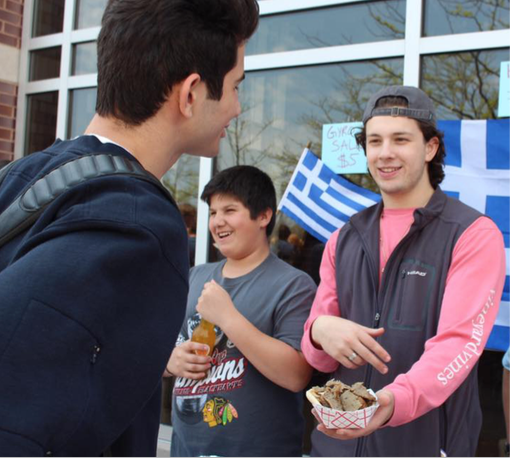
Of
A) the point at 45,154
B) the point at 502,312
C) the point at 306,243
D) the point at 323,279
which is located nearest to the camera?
the point at 45,154

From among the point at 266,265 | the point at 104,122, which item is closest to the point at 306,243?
the point at 266,265

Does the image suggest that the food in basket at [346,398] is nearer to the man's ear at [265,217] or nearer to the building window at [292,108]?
the man's ear at [265,217]

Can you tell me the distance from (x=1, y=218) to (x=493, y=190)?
2603mm

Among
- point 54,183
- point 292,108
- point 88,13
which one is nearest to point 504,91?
point 292,108

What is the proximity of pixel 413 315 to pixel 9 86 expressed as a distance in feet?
13.8

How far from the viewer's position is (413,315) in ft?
6.00

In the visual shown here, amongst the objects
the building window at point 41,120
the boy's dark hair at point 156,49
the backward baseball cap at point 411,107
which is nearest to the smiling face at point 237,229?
the backward baseball cap at point 411,107

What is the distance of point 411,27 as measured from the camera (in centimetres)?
329

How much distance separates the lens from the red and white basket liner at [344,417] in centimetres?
144

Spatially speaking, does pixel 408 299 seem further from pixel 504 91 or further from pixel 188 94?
pixel 504 91

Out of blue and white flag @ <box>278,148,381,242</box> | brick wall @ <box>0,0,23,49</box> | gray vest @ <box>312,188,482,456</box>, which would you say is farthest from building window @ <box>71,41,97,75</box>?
gray vest @ <box>312,188,482,456</box>

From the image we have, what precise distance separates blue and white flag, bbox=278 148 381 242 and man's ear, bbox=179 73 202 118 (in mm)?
2318

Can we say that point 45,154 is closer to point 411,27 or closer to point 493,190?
point 493,190

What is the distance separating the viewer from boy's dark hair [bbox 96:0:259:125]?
3.28 ft
